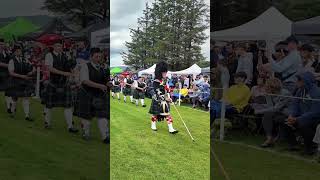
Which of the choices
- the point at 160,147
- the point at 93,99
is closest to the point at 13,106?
the point at 93,99

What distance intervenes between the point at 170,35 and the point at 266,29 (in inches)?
38.3

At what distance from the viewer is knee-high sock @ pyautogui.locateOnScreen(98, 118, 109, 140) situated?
5312 millimetres

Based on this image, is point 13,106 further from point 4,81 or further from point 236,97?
point 236,97

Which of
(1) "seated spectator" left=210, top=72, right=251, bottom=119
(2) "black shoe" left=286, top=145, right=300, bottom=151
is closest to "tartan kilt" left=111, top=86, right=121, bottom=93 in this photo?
(1) "seated spectator" left=210, top=72, right=251, bottom=119

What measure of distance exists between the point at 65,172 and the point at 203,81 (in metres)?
1.79

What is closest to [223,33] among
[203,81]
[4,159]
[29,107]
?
[203,81]

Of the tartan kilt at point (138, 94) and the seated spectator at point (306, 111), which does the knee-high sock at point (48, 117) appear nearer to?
the tartan kilt at point (138, 94)

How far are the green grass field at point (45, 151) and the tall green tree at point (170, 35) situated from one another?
102 cm

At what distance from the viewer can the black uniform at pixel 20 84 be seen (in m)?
5.52

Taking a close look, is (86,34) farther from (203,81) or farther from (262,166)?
(262,166)

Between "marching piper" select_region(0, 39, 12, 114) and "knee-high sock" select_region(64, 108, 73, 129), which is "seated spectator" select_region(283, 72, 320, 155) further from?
"marching piper" select_region(0, 39, 12, 114)

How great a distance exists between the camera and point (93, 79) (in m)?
5.26

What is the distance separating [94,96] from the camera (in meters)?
5.30

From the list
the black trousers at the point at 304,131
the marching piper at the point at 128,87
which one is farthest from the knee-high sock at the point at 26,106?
the black trousers at the point at 304,131
